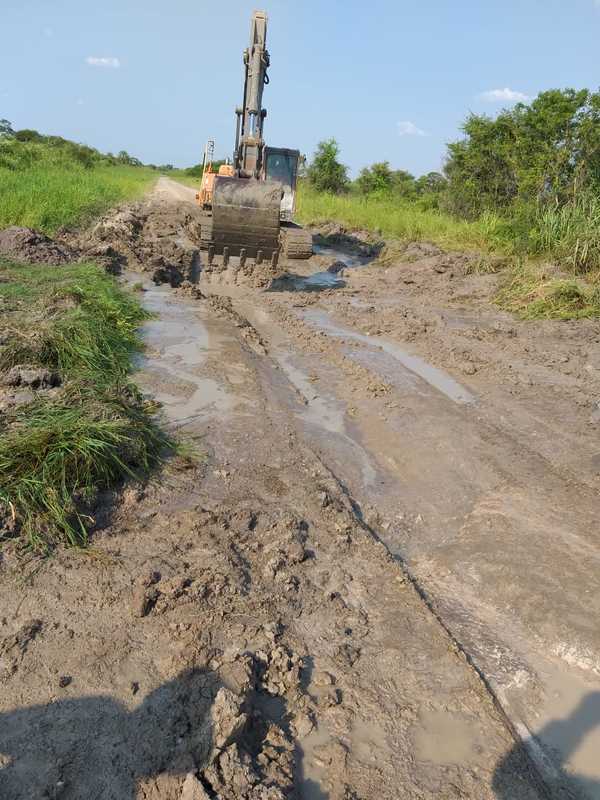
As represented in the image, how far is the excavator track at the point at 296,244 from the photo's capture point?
11.4 metres

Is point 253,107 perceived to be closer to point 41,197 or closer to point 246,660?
point 41,197

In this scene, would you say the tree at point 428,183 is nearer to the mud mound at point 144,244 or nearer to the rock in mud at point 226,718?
the mud mound at point 144,244

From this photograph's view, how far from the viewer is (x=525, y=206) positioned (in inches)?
543

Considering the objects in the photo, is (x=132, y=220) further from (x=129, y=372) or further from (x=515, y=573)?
(x=515, y=573)

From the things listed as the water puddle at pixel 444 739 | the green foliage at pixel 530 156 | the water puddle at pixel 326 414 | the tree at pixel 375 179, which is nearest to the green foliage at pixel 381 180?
the tree at pixel 375 179

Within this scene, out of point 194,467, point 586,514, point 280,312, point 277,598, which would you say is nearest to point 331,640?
point 277,598

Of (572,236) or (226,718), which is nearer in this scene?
(226,718)

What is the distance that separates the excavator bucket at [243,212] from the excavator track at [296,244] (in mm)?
587

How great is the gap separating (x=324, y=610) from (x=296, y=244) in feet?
30.2

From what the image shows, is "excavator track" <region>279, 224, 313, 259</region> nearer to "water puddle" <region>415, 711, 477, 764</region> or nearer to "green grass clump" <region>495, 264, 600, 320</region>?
"green grass clump" <region>495, 264, 600, 320</region>

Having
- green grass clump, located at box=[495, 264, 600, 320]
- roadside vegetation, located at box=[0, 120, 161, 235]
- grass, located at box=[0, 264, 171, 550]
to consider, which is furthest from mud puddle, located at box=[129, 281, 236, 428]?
roadside vegetation, located at box=[0, 120, 161, 235]

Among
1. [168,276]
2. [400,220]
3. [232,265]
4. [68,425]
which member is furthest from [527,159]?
[68,425]

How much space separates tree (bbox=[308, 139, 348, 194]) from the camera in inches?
1160

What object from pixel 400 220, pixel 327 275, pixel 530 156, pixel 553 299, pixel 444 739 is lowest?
pixel 444 739
